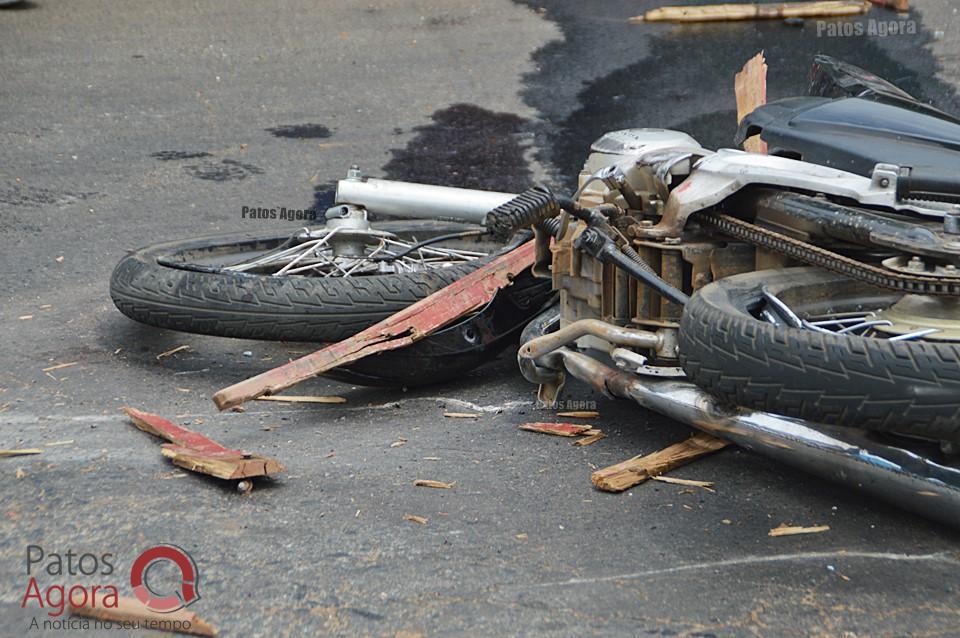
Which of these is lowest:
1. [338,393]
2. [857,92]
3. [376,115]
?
[338,393]

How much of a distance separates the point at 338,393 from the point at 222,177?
3.66m

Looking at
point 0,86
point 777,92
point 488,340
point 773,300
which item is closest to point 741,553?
point 773,300

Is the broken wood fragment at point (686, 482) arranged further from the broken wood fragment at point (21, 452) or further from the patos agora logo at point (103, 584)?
the broken wood fragment at point (21, 452)

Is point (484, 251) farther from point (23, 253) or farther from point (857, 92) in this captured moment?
point (23, 253)

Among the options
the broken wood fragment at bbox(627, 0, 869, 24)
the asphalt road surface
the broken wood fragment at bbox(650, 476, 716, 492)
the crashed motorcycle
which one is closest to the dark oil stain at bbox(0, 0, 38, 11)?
the asphalt road surface

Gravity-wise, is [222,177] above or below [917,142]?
below

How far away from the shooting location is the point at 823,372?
9.59 feet

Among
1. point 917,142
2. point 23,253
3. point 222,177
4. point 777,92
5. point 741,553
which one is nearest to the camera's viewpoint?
point 741,553

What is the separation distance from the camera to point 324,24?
11.2 meters

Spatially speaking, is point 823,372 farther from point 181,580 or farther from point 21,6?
point 21,6

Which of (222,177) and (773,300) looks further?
(222,177)

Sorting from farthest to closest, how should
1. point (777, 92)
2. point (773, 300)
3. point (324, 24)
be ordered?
point (324, 24) < point (777, 92) < point (773, 300)

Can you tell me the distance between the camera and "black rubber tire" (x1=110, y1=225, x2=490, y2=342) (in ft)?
16.3

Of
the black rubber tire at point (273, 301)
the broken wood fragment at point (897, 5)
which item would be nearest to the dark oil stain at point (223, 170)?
the black rubber tire at point (273, 301)
